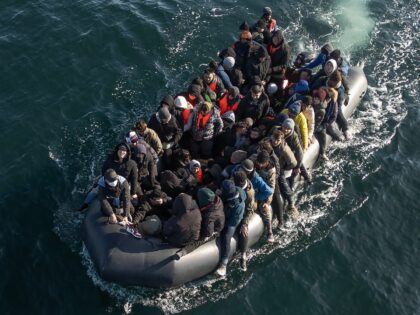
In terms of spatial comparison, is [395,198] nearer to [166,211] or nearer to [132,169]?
[166,211]

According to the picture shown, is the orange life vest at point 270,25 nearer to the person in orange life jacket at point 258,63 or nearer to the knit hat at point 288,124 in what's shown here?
the person in orange life jacket at point 258,63

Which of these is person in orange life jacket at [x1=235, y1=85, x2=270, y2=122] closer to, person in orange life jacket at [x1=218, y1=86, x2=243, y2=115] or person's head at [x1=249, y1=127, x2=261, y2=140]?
person in orange life jacket at [x1=218, y1=86, x2=243, y2=115]

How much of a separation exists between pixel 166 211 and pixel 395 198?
23.3 feet

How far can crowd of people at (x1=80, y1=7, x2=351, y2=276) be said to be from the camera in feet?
38.2

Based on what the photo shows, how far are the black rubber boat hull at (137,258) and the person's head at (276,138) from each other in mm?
2839

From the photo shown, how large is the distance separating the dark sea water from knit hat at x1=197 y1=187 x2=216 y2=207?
8.18 ft

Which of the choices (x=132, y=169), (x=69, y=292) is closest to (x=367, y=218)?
(x=132, y=169)

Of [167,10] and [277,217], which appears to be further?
[167,10]

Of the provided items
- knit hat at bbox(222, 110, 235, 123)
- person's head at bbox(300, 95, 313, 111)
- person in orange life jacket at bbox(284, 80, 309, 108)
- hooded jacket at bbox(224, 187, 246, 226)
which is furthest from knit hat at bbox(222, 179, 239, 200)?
person in orange life jacket at bbox(284, 80, 309, 108)

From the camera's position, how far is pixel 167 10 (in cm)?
2108

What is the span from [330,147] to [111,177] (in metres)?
7.78

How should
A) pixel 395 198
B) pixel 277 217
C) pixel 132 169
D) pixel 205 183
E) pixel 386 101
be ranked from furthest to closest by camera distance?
pixel 386 101 < pixel 395 198 < pixel 277 217 < pixel 205 183 < pixel 132 169

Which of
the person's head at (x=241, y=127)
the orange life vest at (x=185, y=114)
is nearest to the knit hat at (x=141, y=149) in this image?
the orange life vest at (x=185, y=114)

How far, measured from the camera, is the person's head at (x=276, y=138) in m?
12.3
